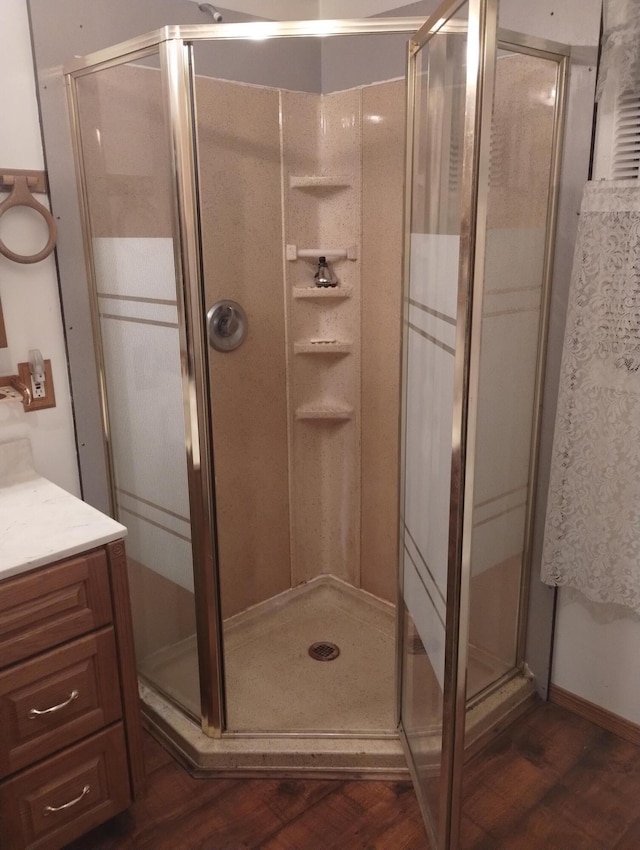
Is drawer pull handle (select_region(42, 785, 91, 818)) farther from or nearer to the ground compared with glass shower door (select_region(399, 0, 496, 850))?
nearer to the ground

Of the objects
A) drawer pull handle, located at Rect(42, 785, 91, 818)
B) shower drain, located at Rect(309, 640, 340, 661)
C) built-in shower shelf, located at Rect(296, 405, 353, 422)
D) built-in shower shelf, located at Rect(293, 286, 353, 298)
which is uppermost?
built-in shower shelf, located at Rect(293, 286, 353, 298)

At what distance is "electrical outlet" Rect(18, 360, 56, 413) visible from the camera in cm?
182

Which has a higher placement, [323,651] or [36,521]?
[36,521]

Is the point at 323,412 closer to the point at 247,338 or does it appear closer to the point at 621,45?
the point at 247,338

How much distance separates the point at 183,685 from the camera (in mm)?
1990

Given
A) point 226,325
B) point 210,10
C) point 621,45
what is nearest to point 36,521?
point 226,325

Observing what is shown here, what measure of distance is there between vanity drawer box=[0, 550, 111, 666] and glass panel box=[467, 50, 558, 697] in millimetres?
853

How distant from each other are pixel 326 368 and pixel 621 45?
4.45 ft

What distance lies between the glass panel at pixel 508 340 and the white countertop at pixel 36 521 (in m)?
0.88

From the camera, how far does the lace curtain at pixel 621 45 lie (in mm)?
1542

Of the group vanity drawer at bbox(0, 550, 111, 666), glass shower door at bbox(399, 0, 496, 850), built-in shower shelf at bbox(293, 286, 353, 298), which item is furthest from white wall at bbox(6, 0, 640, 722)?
built-in shower shelf at bbox(293, 286, 353, 298)

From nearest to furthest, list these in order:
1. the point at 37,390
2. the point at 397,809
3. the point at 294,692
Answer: the point at 397,809 < the point at 37,390 < the point at 294,692

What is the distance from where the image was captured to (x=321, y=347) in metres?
2.42

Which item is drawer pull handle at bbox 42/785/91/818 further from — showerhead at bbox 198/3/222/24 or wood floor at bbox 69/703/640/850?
showerhead at bbox 198/3/222/24
